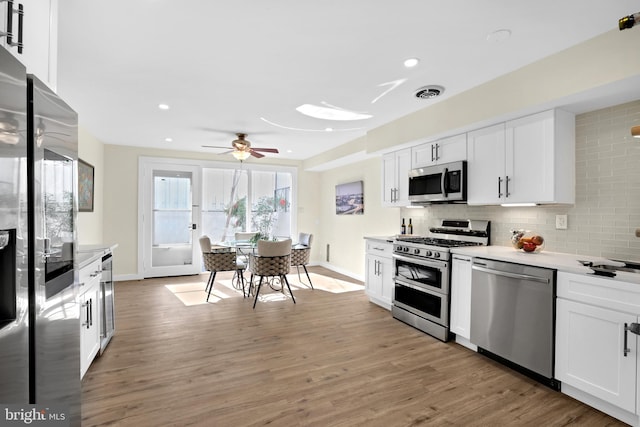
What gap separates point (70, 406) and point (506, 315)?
9.68ft

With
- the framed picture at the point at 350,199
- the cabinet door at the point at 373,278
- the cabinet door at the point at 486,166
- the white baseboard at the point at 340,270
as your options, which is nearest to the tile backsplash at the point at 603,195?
the cabinet door at the point at 486,166

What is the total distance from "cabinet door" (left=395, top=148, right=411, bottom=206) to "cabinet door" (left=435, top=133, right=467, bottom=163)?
52 cm

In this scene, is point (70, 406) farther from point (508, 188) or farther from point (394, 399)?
point (508, 188)

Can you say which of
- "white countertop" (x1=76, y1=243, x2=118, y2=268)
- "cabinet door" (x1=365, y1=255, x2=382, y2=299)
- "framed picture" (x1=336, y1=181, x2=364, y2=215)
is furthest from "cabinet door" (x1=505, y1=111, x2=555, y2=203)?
"white countertop" (x1=76, y1=243, x2=118, y2=268)

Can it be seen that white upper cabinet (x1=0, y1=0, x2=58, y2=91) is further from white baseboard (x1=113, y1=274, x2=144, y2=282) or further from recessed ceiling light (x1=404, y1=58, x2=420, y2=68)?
white baseboard (x1=113, y1=274, x2=144, y2=282)

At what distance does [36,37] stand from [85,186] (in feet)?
13.8

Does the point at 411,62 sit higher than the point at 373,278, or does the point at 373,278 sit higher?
the point at 411,62

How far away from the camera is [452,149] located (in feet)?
11.7

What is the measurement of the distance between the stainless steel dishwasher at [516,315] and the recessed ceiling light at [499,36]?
5.68 feet

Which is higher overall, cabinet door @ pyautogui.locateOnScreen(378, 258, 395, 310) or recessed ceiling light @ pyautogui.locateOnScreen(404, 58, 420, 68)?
recessed ceiling light @ pyautogui.locateOnScreen(404, 58, 420, 68)

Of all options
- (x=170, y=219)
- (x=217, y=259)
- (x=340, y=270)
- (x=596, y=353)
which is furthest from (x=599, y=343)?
(x=170, y=219)

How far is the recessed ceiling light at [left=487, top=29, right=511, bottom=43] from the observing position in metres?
2.17

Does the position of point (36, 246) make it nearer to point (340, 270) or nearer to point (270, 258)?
point (270, 258)

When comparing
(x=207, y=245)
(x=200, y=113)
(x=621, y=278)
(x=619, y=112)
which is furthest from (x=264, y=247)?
(x=619, y=112)
